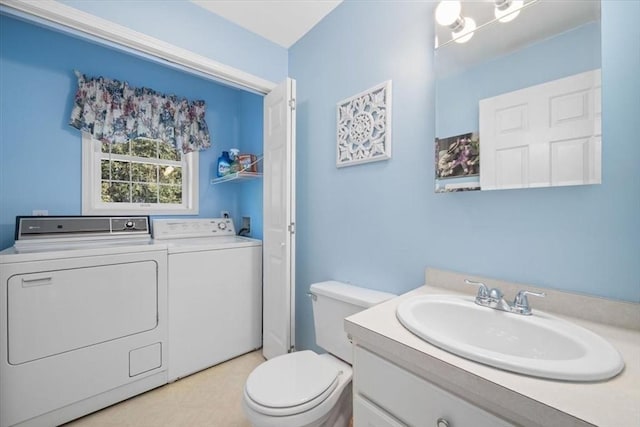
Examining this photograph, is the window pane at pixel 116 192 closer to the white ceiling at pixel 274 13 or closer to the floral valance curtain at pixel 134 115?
the floral valance curtain at pixel 134 115

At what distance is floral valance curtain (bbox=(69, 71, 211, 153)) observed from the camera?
82.6 inches

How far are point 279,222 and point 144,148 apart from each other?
1.70 meters

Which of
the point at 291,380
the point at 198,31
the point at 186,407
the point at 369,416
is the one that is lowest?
the point at 186,407

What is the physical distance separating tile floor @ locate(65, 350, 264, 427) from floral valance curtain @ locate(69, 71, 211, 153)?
1.98 meters

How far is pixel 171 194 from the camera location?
269 centimetres

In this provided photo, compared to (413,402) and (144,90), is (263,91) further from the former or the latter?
(413,402)

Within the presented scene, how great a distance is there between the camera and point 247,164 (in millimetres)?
2477

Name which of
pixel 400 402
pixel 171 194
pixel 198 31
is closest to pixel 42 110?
pixel 171 194

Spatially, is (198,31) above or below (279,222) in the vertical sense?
above

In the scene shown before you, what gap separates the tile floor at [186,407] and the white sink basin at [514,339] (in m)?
1.32

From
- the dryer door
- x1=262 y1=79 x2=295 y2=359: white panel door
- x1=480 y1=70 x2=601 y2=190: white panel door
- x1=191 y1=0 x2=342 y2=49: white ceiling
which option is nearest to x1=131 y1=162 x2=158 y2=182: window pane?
the dryer door

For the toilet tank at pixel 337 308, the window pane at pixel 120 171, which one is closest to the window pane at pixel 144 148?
the window pane at pixel 120 171

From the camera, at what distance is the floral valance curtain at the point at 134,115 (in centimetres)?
210

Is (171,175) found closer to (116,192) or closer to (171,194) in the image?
(171,194)
